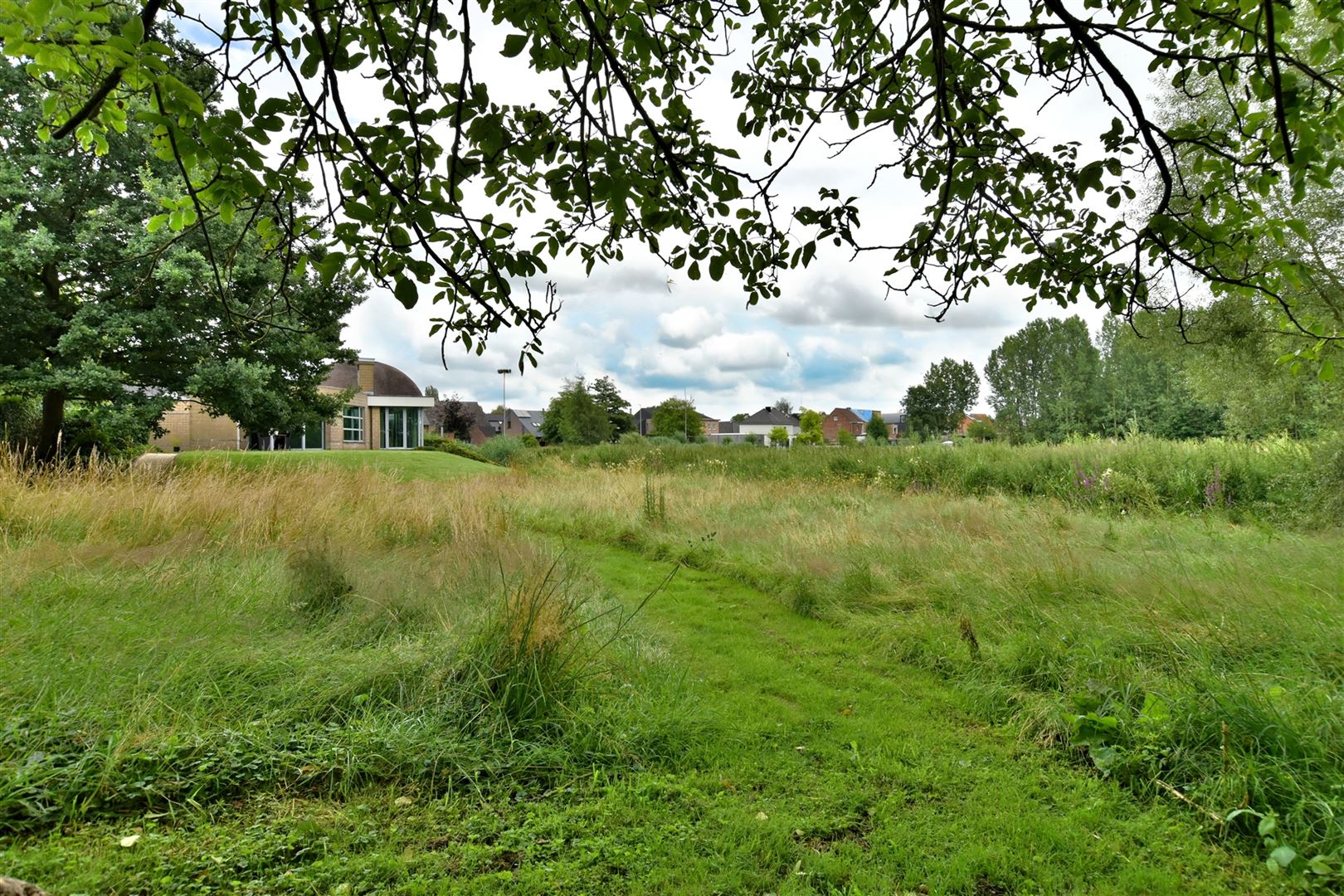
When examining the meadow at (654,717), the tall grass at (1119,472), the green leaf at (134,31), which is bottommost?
the meadow at (654,717)

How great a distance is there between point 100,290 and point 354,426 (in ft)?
68.9

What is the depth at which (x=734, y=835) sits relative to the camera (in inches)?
95.3

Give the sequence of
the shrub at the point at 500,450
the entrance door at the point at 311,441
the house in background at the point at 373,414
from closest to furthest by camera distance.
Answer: the shrub at the point at 500,450 → the entrance door at the point at 311,441 → the house in background at the point at 373,414

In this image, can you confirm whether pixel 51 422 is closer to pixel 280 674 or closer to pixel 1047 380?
pixel 280 674

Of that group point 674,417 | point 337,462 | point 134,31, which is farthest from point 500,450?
point 134,31

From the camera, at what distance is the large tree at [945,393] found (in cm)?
5791

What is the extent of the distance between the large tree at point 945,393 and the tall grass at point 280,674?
5865 cm

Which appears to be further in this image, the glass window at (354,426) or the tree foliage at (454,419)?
the tree foliage at (454,419)

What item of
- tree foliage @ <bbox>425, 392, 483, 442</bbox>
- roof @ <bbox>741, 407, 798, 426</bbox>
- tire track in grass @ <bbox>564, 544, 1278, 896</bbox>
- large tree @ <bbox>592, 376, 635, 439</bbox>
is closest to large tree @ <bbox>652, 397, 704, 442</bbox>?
large tree @ <bbox>592, 376, 635, 439</bbox>

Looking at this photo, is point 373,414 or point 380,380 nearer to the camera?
point 373,414

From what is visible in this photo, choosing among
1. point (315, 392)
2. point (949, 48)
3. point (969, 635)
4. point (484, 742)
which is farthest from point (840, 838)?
point (315, 392)

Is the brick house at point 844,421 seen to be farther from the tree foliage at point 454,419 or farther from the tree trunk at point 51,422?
the tree trunk at point 51,422

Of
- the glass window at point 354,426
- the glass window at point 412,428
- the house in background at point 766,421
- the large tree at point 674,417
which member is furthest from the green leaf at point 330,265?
the house in background at point 766,421

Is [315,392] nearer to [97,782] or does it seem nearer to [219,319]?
[219,319]
